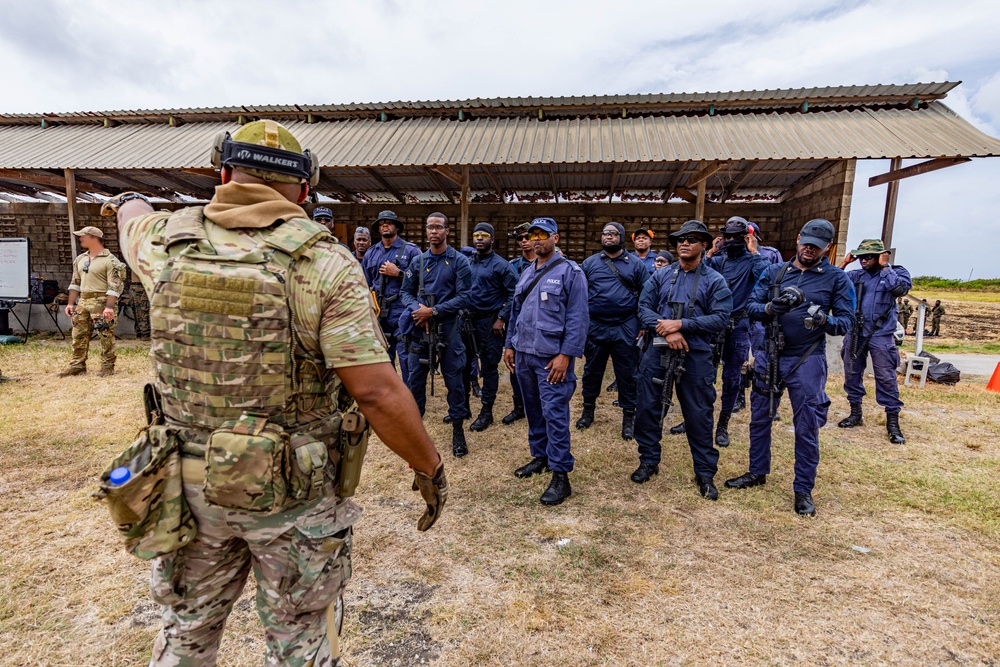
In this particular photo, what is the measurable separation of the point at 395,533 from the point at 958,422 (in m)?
6.44

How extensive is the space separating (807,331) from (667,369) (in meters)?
0.98

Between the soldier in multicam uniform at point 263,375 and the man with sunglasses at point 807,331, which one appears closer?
the soldier in multicam uniform at point 263,375

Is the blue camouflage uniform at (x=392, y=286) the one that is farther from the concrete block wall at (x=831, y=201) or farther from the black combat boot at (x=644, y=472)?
the concrete block wall at (x=831, y=201)

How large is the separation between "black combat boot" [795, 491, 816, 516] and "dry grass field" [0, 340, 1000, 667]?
8 cm

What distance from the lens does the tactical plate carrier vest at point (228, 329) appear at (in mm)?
1273

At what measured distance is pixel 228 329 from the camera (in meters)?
1.28

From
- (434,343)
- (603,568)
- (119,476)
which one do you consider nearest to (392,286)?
(434,343)

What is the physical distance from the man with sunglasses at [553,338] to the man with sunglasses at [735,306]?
2.09 m

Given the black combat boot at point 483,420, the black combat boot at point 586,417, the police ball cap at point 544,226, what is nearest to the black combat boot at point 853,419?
the black combat boot at point 586,417

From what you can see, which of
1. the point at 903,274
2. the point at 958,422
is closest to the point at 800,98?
the point at 903,274

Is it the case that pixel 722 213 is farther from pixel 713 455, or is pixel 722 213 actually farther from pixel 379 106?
pixel 713 455

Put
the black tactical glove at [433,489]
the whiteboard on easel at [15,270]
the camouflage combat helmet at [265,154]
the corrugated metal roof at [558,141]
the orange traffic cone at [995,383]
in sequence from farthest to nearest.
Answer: the whiteboard on easel at [15,270] < the corrugated metal roof at [558,141] < the orange traffic cone at [995,383] < the black tactical glove at [433,489] < the camouflage combat helmet at [265,154]

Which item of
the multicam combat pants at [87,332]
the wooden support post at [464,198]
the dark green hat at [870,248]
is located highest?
the wooden support post at [464,198]

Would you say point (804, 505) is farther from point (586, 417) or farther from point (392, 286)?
point (392, 286)
